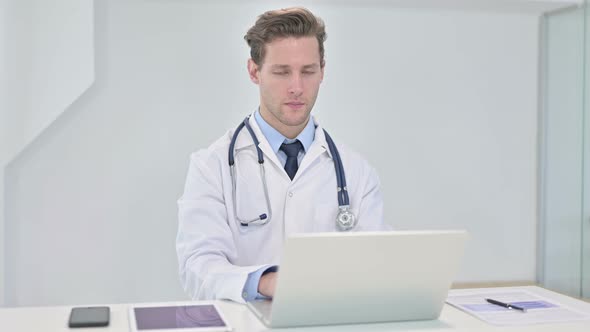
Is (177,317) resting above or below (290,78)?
below

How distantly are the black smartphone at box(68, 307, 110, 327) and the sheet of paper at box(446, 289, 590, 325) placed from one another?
28.5 inches

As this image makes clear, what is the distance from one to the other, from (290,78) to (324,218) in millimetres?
450

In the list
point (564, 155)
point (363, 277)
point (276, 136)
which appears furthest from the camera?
point (564, 155)

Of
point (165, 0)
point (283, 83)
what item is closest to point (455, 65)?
point (165, 0)

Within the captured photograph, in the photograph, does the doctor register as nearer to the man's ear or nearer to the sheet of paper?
the man's ear

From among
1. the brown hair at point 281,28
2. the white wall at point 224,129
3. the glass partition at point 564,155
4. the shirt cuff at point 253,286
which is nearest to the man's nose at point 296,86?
the brown hair at point 281,28

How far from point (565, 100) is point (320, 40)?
271cm

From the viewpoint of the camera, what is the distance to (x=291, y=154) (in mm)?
2301

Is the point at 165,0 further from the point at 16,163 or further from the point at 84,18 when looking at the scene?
the point at 16,163

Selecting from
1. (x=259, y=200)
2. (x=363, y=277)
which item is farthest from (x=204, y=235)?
(x=363, y=277)

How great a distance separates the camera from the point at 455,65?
14.7ft

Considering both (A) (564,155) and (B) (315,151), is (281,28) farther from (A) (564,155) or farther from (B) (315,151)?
(A) (564,155)

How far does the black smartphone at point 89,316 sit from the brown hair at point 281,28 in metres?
1.10

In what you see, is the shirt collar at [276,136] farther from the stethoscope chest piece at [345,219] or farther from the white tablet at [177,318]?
the white tablet at [177,318]
